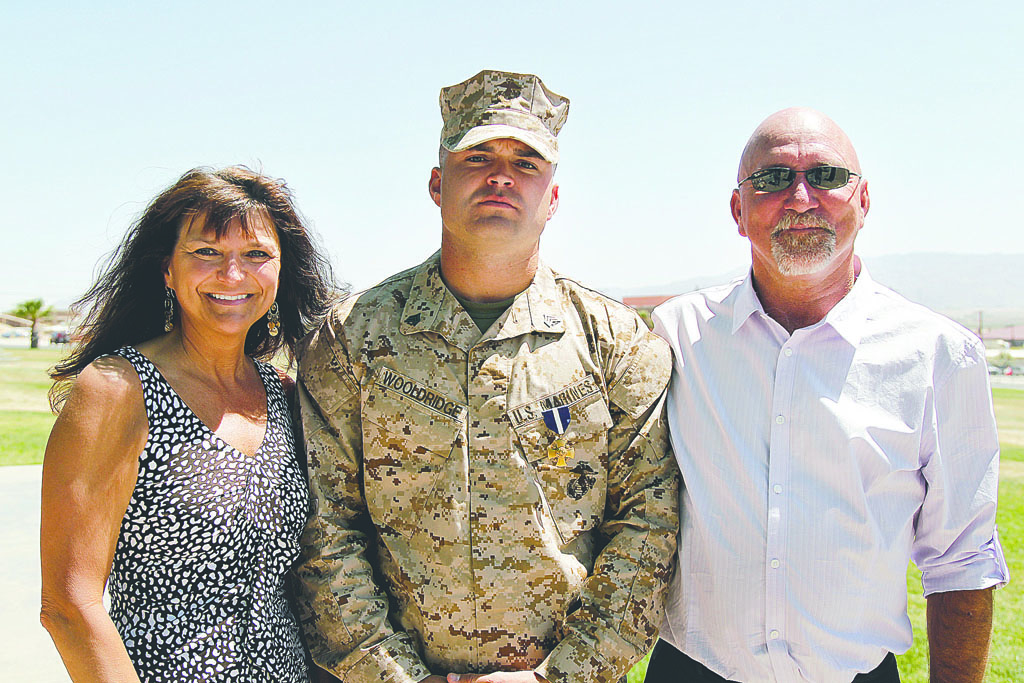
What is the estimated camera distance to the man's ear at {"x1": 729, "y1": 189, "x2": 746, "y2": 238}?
3053 mm

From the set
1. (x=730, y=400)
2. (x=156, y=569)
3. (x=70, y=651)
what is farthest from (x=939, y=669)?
(x=70, y=651)

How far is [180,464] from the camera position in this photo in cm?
243

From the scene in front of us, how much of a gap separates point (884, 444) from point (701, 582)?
2.63 feet

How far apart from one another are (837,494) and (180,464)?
2192 millimetres

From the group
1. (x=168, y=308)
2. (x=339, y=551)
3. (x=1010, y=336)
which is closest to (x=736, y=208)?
(x=339, y=551)

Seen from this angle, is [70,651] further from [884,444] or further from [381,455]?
[884,444]

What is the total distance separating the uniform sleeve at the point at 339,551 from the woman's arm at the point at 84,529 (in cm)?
61

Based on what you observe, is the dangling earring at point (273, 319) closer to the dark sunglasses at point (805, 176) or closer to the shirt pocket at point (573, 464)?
the shirt pocket at point (573, 464)

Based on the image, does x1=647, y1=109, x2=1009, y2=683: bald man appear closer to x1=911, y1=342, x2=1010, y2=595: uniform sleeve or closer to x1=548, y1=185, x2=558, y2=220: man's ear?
x1=911, y1=342, x2=1010, y2=595: uniform sleeve

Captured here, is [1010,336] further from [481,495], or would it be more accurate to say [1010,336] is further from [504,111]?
[481,495]

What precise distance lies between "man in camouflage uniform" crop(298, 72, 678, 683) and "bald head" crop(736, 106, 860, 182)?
795mm

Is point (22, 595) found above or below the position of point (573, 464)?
below

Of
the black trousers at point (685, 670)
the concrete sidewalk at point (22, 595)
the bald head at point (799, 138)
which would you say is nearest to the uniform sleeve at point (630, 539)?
the black trousers at point (685, 670)

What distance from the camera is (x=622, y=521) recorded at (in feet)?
9.03
